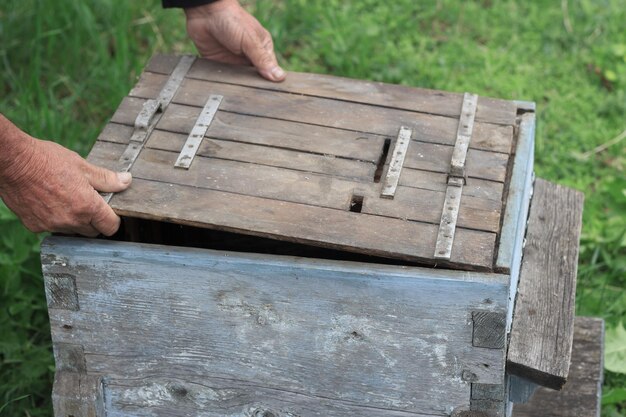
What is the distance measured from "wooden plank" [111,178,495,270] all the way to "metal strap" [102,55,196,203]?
0.13m

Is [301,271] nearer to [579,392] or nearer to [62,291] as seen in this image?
[62,291]

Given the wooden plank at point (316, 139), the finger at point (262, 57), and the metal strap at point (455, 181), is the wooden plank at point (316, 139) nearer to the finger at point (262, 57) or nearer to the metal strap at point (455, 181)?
the metal strap at point (455, 181)

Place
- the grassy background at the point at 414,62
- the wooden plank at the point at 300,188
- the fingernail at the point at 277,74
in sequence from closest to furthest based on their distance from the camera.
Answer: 1. the wooden plank at the point at 300,188
2. the fingernail at the point at 277,74
3. the grassy background at the point at 414,62

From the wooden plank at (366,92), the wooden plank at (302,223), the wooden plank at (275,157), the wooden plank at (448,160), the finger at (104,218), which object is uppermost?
the wooden plank at (366,92)

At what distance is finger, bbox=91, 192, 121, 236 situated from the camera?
7.93 ft

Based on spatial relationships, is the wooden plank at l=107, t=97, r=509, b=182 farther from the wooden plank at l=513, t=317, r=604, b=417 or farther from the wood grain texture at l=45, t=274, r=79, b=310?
the wooden plank at l=513, t=317, r=604, b=417

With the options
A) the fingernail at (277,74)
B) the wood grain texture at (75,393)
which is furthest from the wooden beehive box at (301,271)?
the fingernail at (277,74)

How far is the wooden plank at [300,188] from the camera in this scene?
2439 millimetres

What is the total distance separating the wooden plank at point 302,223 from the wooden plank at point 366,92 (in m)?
0.57

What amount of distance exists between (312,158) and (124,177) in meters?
0.52

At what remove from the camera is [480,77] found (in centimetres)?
457

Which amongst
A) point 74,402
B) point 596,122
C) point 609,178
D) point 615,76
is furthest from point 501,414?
point 615,76

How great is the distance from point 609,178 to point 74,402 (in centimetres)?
254

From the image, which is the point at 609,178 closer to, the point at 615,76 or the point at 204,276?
the point at 615,76
